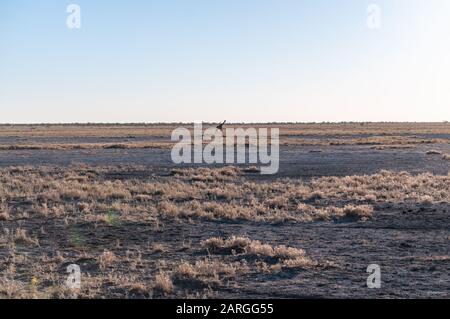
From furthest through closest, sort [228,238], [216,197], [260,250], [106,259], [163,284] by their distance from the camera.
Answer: [216,197] → [228,238] → [260,250] → [106,259] → [163,284]

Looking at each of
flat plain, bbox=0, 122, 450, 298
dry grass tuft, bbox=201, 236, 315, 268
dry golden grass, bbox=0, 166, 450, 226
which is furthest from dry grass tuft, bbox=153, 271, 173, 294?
dry golden grass, bbox=0, 166, 450, 226

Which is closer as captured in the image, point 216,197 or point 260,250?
point 260,250

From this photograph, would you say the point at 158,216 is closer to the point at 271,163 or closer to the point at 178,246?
the point at 178,246

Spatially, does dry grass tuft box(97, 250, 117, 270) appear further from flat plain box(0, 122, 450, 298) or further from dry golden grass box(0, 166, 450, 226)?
dry golden grass box(0, 166, 450, 226)

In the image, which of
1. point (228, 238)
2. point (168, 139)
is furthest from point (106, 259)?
point (168, 139)

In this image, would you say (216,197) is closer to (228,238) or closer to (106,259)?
(228,238)

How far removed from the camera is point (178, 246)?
13.7m

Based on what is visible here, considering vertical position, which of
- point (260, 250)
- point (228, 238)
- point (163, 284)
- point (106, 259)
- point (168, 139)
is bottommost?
point (163, 284)

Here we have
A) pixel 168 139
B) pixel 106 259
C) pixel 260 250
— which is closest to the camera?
pixel 106 259

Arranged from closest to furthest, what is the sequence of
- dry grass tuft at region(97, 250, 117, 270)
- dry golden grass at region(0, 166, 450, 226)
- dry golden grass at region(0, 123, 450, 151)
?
dry grass tuft at region(97, 250, 117, 270)
dry golden grass at region(0, 166, 450, 226)
dry golden grass at region(0, 123, 450, 151)

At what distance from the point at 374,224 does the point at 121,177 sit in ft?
60.5
